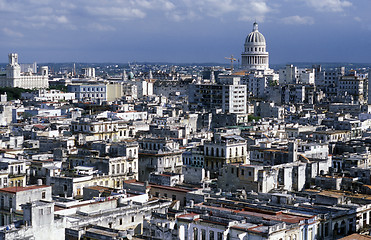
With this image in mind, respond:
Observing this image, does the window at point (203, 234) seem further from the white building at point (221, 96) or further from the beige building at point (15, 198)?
the white building at point (221, 96)

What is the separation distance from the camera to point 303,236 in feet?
140

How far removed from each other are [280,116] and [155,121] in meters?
32.6

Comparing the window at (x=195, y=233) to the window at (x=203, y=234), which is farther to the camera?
the window at (x=195, y=233)

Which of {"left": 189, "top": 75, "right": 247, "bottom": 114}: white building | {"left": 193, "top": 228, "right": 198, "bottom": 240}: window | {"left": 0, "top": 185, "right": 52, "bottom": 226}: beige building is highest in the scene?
{"left": 189, "top": 75, "right": 247, "bottom": 114}: white building

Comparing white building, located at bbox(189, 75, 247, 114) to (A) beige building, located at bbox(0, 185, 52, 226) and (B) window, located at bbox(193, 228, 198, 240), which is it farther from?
(B) window, located at bbox(193, 228, 198, 240)

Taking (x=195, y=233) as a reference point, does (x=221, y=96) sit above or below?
above

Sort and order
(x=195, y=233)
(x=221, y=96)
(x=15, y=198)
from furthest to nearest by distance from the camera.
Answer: (x=221, y=96), (x=15, y=198), (x=195, y=233)

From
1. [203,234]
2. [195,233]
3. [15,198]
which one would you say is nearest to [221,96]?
[15,198]

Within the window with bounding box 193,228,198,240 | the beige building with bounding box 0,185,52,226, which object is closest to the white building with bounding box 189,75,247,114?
the beige building with bounding box 0,185,52,226

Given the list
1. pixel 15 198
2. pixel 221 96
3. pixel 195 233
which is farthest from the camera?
pixel 221 96

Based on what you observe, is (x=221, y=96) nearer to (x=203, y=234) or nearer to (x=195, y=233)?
(x=195, y=233)

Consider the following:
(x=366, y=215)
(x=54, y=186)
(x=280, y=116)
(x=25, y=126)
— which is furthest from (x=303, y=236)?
(x=280, y=116)

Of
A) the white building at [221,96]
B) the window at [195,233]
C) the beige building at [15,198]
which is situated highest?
the white building at [221,96]

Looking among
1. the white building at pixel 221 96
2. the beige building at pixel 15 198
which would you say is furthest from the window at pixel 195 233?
the white building at pixel 221 96
